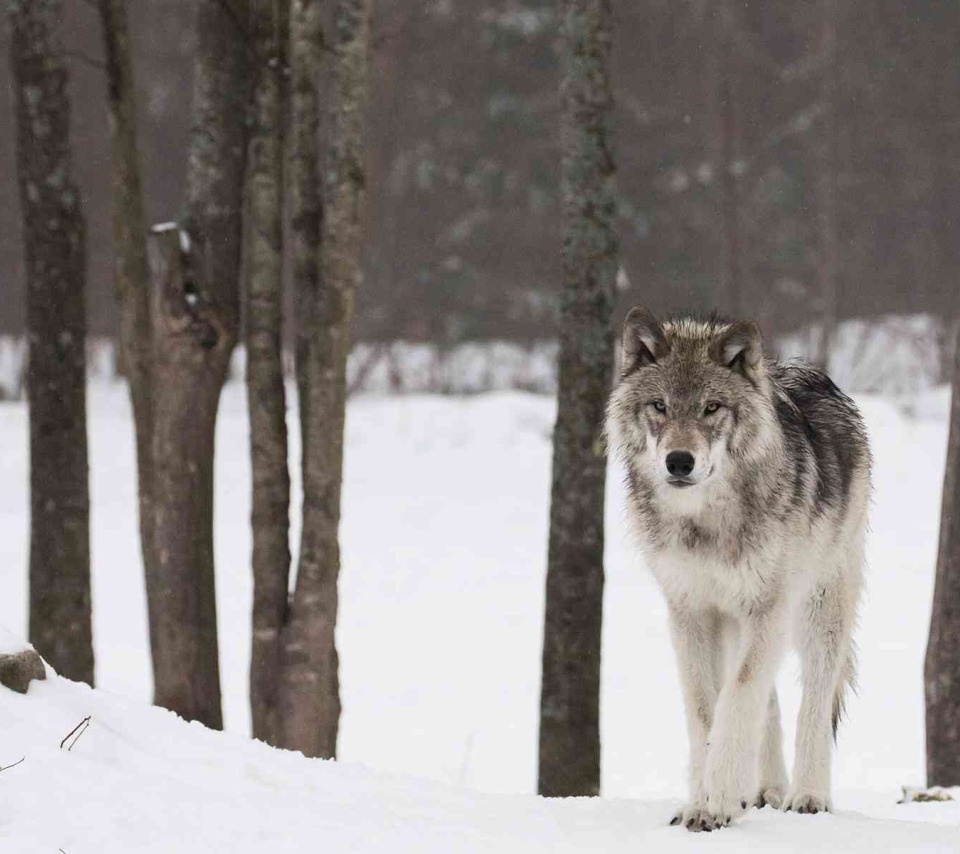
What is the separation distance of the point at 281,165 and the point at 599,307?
6.67ft

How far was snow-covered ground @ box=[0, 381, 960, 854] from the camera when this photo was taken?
414cm

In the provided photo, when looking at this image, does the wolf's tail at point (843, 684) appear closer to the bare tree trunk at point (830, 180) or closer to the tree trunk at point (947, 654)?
the tree trunk at point (947, 654)

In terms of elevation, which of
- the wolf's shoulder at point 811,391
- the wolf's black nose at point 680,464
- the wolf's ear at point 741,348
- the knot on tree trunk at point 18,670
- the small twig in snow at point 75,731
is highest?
the wolf's ear at point 741,348

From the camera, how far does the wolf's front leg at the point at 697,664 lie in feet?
16.9

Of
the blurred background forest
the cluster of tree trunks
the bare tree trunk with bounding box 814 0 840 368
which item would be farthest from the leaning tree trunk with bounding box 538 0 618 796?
the bare tree trunk with bounding box 814 0 840 368

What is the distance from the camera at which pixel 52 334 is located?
789cm

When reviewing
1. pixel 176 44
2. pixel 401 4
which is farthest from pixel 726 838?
pixel 176 44

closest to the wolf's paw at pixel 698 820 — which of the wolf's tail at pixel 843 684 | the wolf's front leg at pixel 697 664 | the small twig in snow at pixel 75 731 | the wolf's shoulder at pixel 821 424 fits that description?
the wolf's front leg at pixel 697 664

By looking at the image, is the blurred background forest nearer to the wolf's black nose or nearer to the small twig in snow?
the wolf's black nose

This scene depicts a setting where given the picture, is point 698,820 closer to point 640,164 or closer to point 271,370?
point 271,370

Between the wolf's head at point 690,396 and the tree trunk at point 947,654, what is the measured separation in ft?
9.23

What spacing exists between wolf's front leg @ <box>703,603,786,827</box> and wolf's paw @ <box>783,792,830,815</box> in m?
0.36

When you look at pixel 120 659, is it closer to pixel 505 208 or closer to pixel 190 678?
pixel 190 678

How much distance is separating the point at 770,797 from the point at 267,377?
11.9 feet
